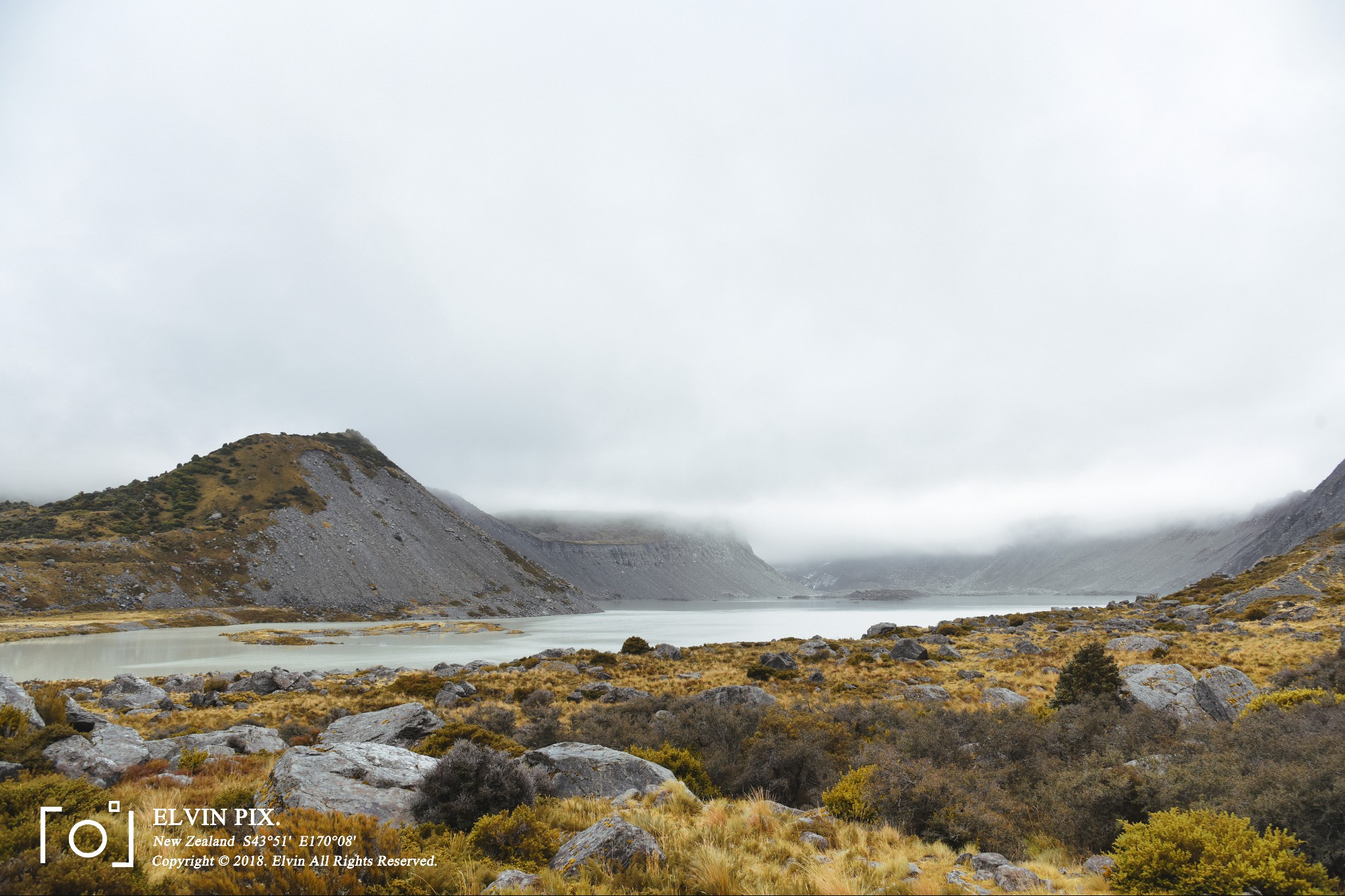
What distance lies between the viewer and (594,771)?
1148 cm

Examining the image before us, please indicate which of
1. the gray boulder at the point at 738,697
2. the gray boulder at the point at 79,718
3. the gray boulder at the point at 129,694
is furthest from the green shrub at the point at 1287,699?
the gray boulder at the point at 129,694

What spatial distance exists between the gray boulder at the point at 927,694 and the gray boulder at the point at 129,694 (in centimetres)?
3181

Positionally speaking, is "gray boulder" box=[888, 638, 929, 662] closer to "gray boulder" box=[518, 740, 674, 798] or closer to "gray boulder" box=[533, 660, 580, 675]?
"gray boulder" box=[533, 660, 580, 675]

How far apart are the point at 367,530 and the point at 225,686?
117 meters

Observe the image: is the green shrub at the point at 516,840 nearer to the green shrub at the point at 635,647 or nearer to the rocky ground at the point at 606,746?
the rocky ground at the point at 606,746

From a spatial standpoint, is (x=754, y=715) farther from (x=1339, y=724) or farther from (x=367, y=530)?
(x=367, y=530)

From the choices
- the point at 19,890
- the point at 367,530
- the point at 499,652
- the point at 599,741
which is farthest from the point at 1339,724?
the point at 367,530

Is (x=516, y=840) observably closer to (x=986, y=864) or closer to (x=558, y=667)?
(x=986, y=864)

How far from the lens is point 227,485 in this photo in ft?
422

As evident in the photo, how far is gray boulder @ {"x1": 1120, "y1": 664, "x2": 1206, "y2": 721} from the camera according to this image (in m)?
15.4

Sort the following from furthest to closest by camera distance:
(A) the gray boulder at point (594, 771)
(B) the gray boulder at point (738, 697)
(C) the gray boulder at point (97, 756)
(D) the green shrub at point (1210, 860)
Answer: (B) the gray boulder at point (738, 697), (A) the gray boulder at point (594, 771), (C) the gray boulder at point (97, 756), (D) the green shrub at point (1210, 860)

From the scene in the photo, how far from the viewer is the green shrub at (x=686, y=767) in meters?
12.4

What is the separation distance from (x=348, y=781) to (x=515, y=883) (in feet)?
12.9

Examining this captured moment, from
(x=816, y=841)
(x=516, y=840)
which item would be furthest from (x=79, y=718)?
(x=816, y=841)
